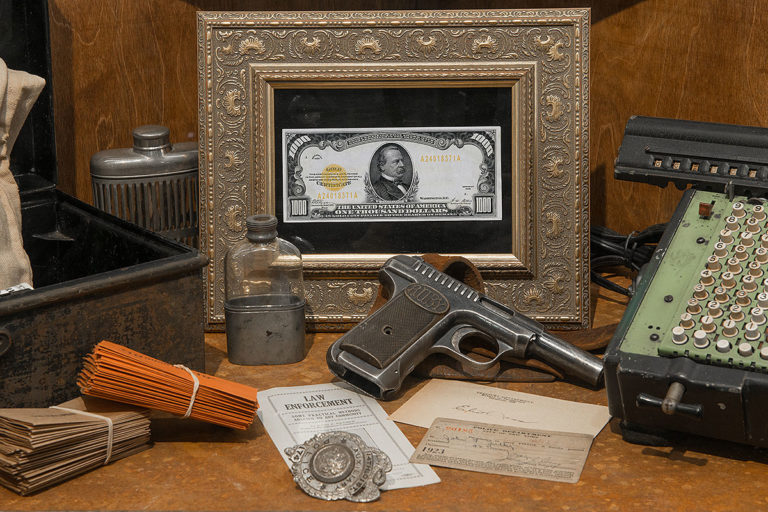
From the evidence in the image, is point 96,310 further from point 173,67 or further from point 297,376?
point 173,67

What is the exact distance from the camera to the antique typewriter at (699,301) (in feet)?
Answer: 3.47

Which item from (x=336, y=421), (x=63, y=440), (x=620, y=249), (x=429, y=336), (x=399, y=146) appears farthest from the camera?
(x=620, y=249)

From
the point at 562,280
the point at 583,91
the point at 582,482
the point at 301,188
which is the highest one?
the point at 583,91

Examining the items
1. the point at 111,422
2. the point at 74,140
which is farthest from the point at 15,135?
the point at 111,422

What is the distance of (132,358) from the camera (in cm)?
112

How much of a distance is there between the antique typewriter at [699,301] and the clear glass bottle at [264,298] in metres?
0.50

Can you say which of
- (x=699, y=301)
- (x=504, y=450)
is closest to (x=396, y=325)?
(x=504, y=450)

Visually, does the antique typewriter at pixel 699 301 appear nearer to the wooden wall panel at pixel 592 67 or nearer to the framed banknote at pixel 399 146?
the framed banknote at pixel 399 146

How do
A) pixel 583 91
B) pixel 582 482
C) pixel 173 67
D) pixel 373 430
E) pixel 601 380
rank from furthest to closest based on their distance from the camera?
pixel 173 67
pixel 583 91
pixel 601 380
pixel 373 430
pixel 582 482

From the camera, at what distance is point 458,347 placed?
1342mm

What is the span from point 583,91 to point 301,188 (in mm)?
472

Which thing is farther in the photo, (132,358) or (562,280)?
(562,280)

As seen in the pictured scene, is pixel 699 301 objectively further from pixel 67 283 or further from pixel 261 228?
pixel 67 283

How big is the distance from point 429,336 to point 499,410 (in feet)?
0.48
